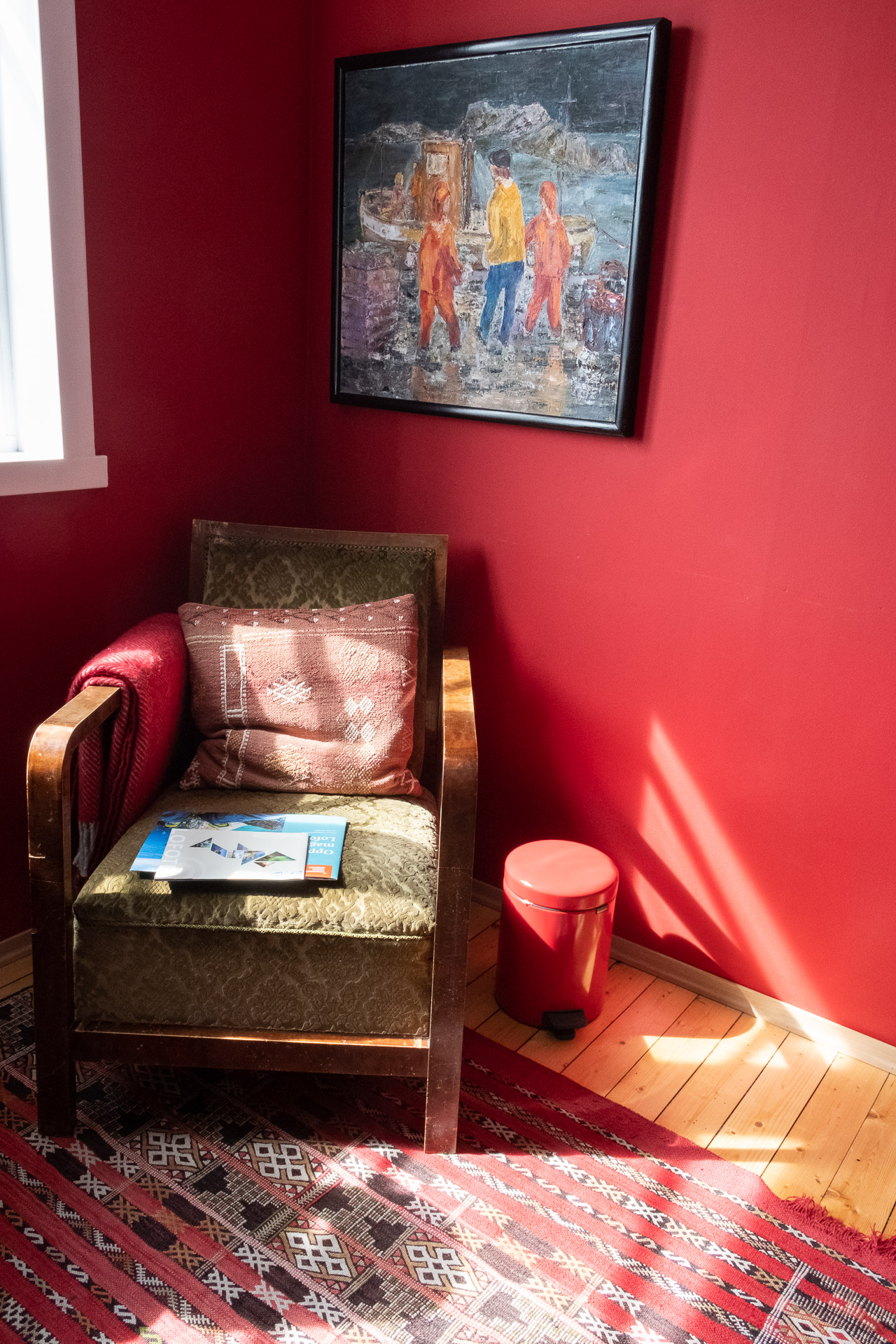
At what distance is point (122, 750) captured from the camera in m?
1.88

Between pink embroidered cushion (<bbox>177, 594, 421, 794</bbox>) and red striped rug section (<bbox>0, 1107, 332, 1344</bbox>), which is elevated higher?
pink embroidered cushion (<bbox>177, 594, 421, 794</bbox>)

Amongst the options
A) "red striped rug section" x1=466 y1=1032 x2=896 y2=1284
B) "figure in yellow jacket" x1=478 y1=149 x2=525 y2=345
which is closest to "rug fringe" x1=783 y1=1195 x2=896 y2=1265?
"red striped rug section" x1=466 y1=1032 x2=896 y2=1284

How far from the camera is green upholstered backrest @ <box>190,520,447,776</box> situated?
225 cm

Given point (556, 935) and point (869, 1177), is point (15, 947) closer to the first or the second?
point (556, 935)

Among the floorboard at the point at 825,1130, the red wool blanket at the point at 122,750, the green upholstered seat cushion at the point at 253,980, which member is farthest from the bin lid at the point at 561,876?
the red wool blanket at the point at 122,750

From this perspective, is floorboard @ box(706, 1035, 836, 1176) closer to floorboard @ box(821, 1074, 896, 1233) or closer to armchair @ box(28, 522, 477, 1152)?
floorboard @ box(821, 1074, 896, 1233)

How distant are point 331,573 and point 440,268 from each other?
708 mm

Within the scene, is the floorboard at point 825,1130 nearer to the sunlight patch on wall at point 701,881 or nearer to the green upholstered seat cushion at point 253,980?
the sunlight patch on wall at point 701,881

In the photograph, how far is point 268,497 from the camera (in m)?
2.63

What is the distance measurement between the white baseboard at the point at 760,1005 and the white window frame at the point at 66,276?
1.56 meters

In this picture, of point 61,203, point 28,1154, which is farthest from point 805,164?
point 28,1154

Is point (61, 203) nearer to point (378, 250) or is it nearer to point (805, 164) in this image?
point (378, 250)

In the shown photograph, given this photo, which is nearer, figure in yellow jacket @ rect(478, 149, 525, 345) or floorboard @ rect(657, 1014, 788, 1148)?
floorboard @ rect(657, 1014, 788, 1148)

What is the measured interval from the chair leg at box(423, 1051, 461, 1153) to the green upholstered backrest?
649mm
